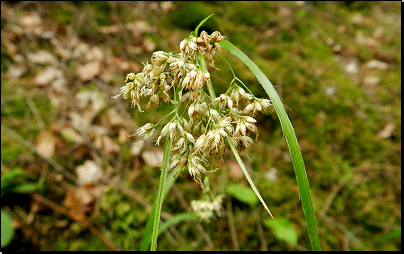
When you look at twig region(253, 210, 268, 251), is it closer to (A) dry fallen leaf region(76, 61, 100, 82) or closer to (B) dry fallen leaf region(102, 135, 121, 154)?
(B) dry fallen leaf region(102, 135, 121, 154)

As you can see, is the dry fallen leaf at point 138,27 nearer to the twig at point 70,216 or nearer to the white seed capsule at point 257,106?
the twig at point 70,216

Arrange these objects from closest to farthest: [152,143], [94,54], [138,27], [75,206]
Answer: [75,206] < [152,143] < [94,54] < [138,27]

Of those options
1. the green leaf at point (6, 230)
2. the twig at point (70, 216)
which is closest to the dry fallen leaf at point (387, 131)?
the twig at point (70, 216)

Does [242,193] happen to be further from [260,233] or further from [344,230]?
[344,230]

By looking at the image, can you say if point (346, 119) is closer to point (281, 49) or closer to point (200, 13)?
point (281, 49)

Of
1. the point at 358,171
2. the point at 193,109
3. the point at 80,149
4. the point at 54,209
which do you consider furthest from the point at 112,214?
the point at 358,171

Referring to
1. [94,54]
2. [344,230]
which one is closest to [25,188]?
[94,54]
